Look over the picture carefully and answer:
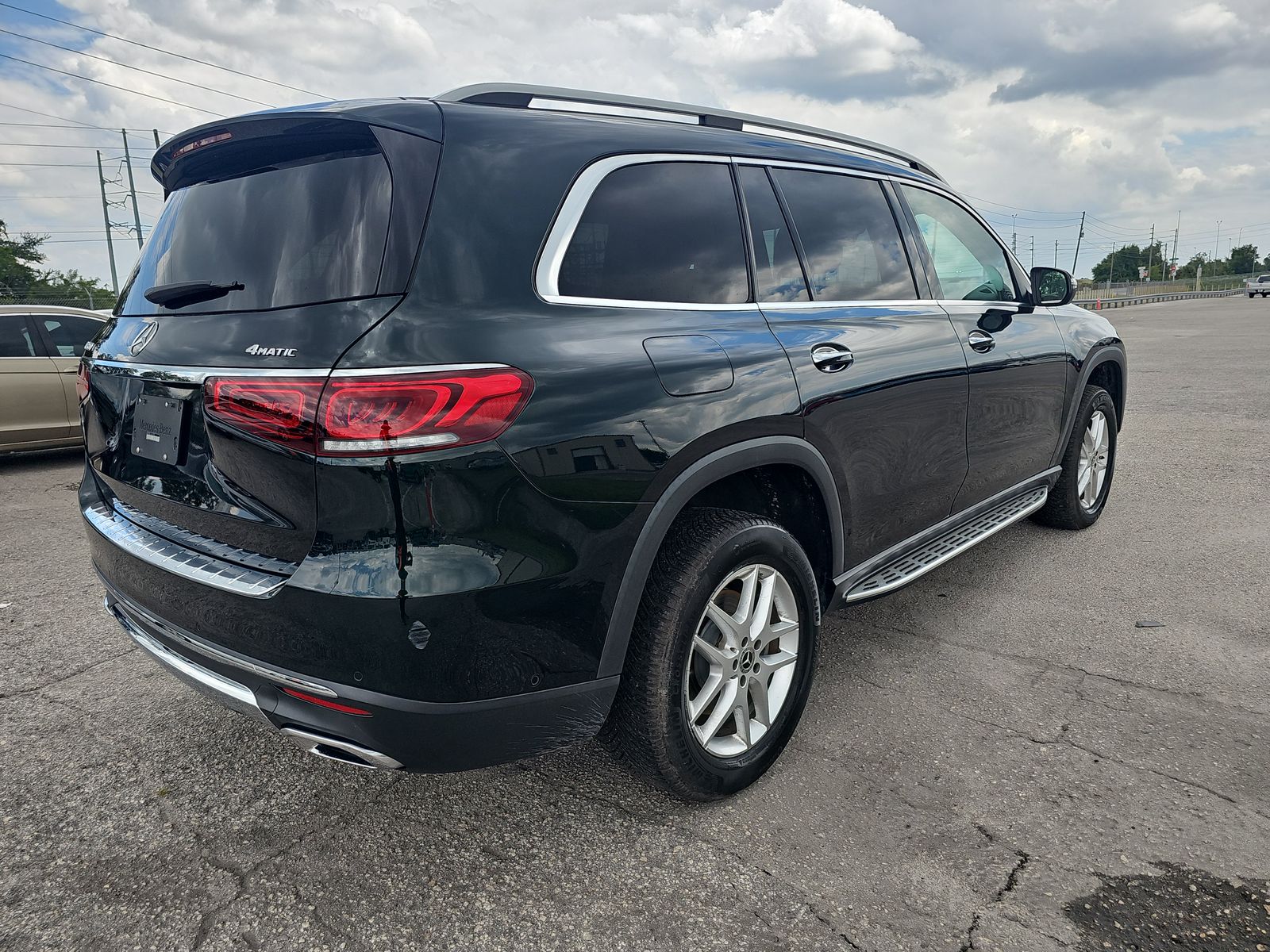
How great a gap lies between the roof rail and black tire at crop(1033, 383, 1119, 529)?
2015mm

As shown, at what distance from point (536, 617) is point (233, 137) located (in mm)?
1509

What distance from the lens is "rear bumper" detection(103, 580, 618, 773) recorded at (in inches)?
75.4

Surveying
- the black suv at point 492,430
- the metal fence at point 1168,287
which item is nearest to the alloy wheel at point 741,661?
the black suv at point 492,430

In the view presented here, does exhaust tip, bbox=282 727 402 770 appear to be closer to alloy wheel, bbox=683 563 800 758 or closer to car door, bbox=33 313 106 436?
alloy wheel, bbox=683 563 800 758

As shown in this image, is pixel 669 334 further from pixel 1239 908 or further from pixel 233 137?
pixel 1239 908

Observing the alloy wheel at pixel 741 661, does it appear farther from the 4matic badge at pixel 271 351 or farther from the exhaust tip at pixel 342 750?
the 4matic badge at pixel 271 351

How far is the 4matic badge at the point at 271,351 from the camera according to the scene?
6.32 ft

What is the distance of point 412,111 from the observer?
2086mm

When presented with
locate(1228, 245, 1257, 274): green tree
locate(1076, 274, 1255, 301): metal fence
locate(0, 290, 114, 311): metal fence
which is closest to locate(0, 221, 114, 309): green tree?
locate(0, 290, 114, 311): metal fence

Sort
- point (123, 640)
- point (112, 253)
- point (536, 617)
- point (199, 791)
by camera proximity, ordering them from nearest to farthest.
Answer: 1. point (536, 617)
2. point (199, 791)
3. point (123, 640)
4. point (112, 253)

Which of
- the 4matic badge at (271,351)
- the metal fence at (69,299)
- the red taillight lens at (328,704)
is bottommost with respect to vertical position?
the red taillight lens at (328,704)

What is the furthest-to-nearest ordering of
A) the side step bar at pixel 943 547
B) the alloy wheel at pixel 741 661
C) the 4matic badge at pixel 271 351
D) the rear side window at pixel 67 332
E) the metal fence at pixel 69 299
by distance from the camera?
the metal fence at pixel 69 299 → the rear side window at pixel 67 332 → the side step bar at pixel 943 547 → the alloy wheel at pixel 741 661 → the 4matic badge at pixel 271 351

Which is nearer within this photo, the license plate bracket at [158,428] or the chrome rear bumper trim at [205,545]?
the chrome rear bumper trim at [205,545]

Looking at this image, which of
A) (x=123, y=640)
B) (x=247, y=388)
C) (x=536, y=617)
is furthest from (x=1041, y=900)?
(x=123, y=640)
